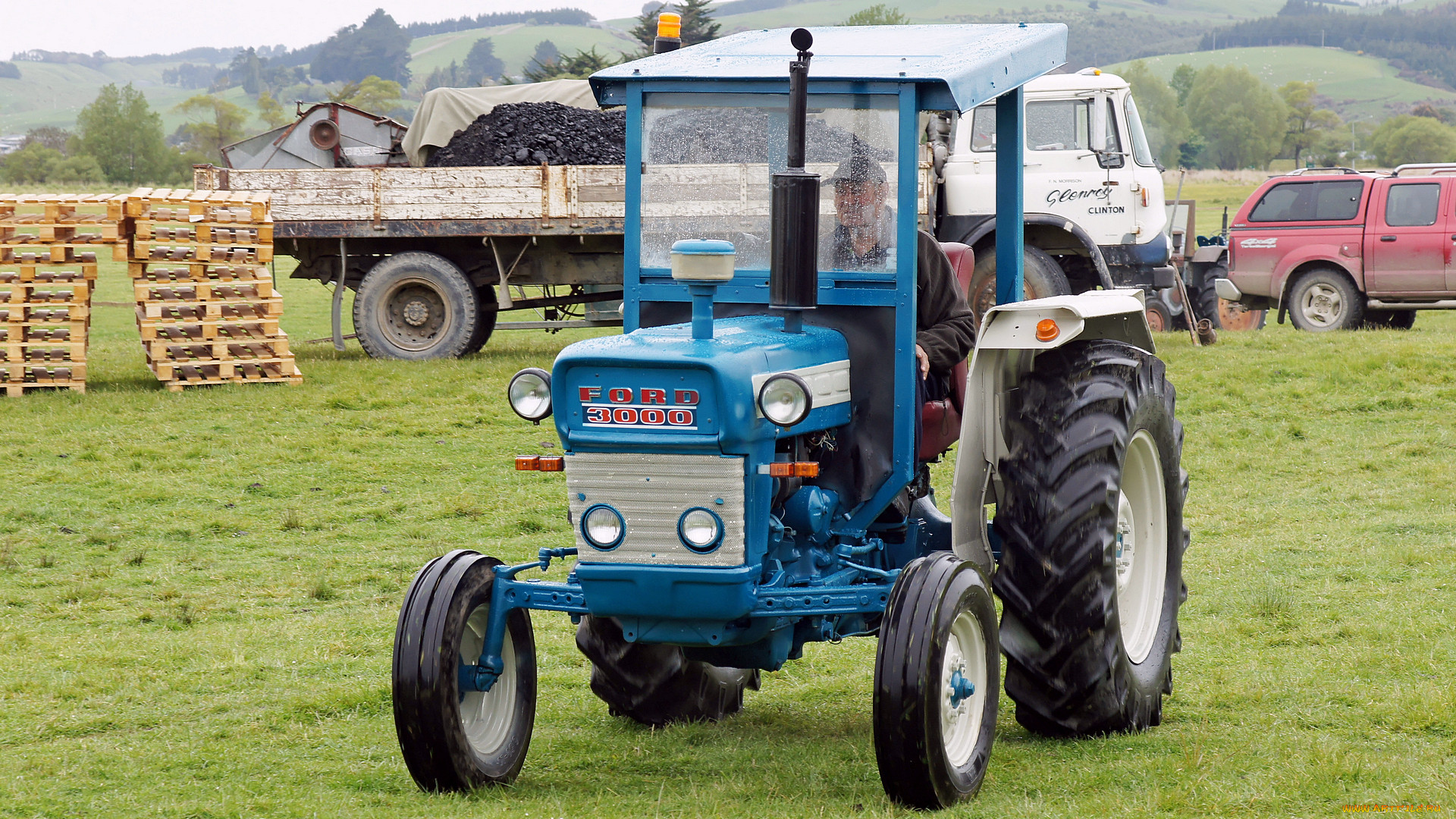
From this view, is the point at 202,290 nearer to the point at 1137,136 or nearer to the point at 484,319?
the point at 484,319

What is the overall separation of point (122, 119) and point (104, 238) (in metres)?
86.3

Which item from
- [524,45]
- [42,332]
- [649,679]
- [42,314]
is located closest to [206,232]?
[42,314]

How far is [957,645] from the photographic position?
4.03 meters

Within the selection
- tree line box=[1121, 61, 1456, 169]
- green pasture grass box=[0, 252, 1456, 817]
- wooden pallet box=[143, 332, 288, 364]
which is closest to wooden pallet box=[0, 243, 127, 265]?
wooden pallet box=[143, 332, 288, 364]

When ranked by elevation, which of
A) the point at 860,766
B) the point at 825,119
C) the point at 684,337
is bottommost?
the point at 860,766

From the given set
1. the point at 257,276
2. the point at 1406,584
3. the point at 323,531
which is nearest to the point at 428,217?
the point at 257,276

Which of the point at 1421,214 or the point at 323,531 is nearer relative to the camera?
the point at 323,531

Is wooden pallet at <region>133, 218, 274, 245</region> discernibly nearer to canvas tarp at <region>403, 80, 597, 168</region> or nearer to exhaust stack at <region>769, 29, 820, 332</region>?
canvas tarp at <region>403, 80, 597, 168</region>

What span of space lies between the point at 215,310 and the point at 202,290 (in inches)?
8.5

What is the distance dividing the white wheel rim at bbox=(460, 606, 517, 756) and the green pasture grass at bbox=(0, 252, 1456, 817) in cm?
18

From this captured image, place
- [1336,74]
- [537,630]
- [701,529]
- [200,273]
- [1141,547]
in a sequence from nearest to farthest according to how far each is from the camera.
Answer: [701,529]
[1141,547]
[537,630]
[200,273]
[1336,74]

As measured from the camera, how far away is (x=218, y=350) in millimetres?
13312

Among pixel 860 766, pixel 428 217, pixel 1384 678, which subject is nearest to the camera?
pixel 860 766

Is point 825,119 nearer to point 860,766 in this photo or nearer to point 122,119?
point 860,766
